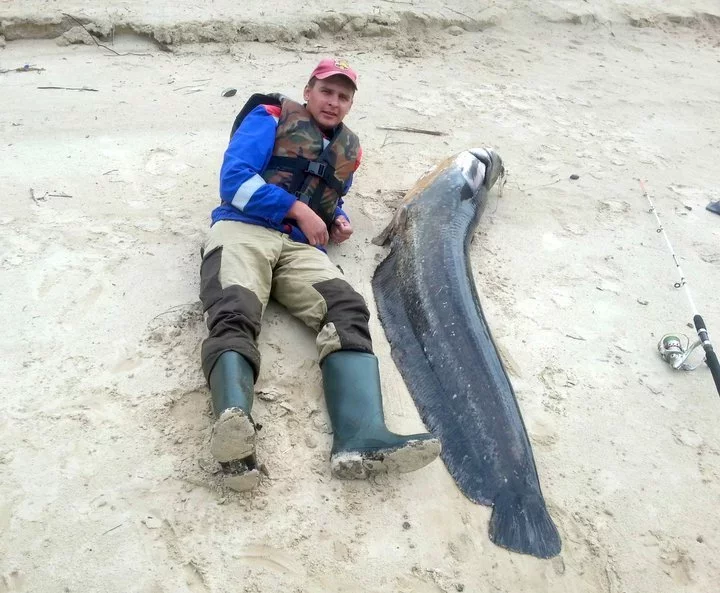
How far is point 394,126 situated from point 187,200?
6.86 feet

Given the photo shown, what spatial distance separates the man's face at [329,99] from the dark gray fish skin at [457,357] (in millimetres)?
857

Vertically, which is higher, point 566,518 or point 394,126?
point 394,126

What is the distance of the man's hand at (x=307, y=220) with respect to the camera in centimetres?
329

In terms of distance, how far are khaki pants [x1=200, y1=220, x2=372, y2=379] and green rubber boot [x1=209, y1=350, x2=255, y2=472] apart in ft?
0.22

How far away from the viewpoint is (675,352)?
330cm

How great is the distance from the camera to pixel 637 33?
27.0ft

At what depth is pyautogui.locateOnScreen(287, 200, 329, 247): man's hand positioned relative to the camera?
129 inches

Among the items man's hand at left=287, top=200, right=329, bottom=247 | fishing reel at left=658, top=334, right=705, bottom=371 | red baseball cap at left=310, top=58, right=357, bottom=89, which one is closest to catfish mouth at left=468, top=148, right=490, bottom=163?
red baseball cap at left=310, top=58, right=357, bottom=89

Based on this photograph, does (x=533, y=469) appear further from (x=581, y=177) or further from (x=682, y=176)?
(x=682, y=176)

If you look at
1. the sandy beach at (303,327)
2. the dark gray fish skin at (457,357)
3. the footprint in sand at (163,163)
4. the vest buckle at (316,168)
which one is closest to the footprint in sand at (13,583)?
the sandy beach at (303,327)

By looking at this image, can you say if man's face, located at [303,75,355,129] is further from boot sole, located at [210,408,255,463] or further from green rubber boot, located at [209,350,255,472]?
boot sole, located at [210,408,255,463]

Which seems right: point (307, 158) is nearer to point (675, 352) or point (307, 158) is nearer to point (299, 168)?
point (299, 168)

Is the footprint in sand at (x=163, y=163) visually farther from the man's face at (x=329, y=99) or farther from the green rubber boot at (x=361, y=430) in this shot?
the green rubber boot at (x=361, y=430)

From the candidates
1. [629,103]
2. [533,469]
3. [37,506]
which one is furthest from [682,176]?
[37,506]
